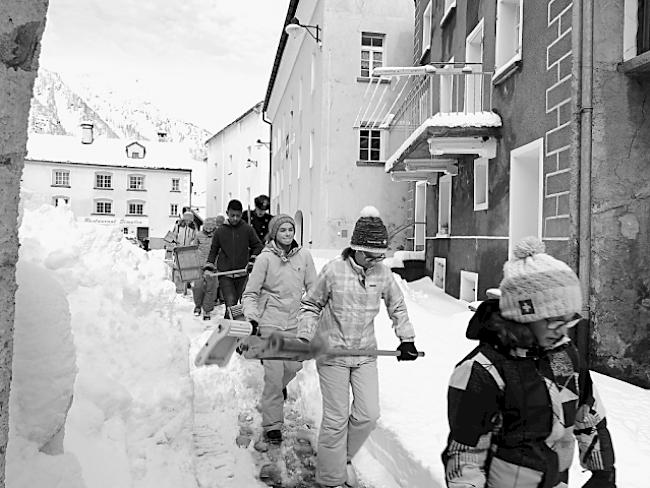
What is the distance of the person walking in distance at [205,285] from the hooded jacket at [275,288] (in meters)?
4.56

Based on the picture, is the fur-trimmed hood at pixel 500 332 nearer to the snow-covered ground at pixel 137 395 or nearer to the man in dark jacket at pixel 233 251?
the snow-covered ground at pixel 137 395

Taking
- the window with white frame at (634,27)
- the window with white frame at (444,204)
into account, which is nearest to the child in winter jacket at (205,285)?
the window with white frame at (444,204)

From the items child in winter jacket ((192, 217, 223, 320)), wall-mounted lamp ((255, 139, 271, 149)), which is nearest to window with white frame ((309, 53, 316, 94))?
child in winter jacket ((192, 217, 223, 320))

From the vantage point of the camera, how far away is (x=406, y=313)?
13.6 feet

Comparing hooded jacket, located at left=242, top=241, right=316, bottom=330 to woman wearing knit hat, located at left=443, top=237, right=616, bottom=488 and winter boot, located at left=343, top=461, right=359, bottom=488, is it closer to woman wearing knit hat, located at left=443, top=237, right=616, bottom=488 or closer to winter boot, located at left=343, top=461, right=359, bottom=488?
winter boot, located at left=343, top=461, right=359, bottom=488

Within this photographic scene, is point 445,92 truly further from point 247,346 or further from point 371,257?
point 247,346

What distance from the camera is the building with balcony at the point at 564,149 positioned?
600 cm

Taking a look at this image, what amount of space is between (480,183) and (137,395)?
7536 millimetres

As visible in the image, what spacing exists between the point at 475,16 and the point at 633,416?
799cm

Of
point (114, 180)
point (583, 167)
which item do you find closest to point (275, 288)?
point (583, 167)

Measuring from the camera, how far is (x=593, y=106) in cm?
609

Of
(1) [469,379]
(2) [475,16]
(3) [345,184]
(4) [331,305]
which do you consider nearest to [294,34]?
(3) [345,184]

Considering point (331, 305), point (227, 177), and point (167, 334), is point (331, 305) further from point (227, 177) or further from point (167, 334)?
point (227, 177)

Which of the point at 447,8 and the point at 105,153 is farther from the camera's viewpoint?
the point at 105,153
